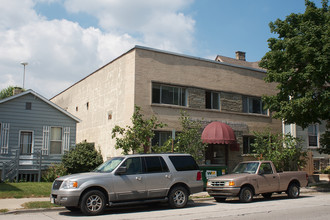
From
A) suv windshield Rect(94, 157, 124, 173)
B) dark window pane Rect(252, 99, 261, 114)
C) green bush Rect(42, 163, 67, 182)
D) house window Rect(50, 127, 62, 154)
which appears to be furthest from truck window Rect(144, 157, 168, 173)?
dark window pane Rect(252, 99, 261, 114)

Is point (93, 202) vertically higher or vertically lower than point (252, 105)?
lower

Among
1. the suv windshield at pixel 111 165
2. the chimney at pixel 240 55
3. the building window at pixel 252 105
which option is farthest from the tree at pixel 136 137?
the chimney at pixel 240 55

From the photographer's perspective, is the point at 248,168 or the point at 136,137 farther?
the point at 136,137

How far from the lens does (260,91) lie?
25.9 meters

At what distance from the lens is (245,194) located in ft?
45.6

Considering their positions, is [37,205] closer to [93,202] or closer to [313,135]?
[93,202]

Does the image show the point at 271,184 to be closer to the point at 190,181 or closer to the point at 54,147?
the point at 190,181

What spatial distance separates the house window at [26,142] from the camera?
21.0 metres

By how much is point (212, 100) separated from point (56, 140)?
10.3 meters

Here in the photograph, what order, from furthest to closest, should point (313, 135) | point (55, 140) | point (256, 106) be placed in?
point (313, 135)
point (256, 106)
point (55, 140)

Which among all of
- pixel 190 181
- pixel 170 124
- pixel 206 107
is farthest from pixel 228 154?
pixel 190 181

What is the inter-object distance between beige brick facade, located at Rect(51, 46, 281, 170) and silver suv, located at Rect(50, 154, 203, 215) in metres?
7.83

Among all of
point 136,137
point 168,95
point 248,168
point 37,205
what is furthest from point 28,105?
point 248,168

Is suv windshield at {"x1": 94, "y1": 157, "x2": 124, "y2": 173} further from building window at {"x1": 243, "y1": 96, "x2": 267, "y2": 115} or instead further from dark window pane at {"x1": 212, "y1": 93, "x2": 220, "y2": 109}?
building window at {"x1": 243, "y1": 96, "x2": 267, "y2": 115}
